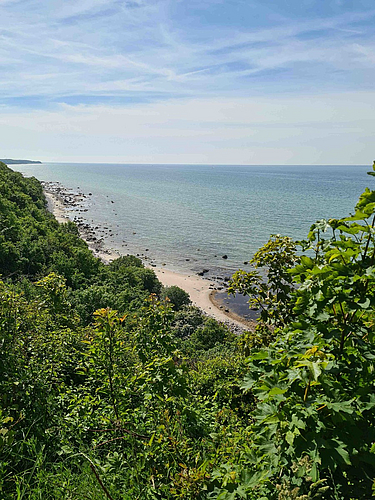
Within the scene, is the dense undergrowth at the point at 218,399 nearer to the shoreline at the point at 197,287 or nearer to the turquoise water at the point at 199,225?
the shoreline at the point at 197,287

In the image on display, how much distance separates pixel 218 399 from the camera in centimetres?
660

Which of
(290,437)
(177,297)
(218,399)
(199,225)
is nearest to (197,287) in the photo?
(177,297)

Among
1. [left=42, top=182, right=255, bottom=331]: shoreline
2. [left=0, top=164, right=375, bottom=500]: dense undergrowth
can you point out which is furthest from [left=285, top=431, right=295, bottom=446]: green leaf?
[left=42, top=182, right=255, bottom=331]: shoreline

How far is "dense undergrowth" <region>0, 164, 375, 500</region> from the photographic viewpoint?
2.08 metres

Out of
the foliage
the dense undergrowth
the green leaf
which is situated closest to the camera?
the green leaf

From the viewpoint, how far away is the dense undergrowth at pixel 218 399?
2.08 meters

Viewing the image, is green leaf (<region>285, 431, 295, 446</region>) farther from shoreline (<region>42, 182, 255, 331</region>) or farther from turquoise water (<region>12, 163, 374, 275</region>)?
turquoise water (<region>12, 163, 374, 275</region>)

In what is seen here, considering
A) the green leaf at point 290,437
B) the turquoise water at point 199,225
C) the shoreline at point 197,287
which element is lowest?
the shoreline at point 197,287

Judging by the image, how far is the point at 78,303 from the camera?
1659cm

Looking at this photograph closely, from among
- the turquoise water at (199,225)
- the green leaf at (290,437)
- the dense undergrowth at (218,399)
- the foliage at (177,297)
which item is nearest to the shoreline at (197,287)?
the foliage at (177,297)

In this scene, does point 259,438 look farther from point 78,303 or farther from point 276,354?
point 78,303

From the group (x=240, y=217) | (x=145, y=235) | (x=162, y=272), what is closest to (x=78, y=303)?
(x=162, y=272)

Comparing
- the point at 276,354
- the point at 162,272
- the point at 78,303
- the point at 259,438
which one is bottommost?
the point at 162,272

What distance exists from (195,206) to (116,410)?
91616 millimetres
